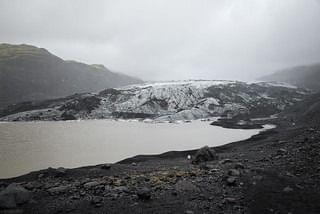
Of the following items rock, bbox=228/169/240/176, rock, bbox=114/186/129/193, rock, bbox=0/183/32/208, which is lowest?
rock, bbox=114/186/129/193

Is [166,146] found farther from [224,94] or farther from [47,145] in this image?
[224,94]

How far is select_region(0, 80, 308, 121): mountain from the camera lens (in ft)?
263

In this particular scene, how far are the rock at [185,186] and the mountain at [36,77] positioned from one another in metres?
116

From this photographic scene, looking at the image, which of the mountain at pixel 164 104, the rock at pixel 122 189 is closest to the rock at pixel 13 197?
the rock at pixel 122 189

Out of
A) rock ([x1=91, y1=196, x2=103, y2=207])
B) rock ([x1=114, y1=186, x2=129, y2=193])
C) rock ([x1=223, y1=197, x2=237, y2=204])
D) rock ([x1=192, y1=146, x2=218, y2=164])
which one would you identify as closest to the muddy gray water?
rock ([x1=192, y1=146, x2=218, y2=164])

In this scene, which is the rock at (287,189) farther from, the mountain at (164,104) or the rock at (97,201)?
the mountain at (164,104)

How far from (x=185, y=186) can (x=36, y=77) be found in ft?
502

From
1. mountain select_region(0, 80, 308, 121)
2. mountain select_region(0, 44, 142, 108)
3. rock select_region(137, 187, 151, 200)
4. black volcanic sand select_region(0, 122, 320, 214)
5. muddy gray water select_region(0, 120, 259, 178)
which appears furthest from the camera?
mountain select_region(0, 44, 142, 108)

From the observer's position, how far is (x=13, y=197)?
13.4 m

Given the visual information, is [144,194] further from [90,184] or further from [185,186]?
[90,184]

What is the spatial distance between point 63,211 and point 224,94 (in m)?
94.5

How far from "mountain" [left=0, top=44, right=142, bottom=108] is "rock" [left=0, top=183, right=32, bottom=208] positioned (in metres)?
115

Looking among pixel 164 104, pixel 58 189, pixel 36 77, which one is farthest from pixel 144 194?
pixel 36 77

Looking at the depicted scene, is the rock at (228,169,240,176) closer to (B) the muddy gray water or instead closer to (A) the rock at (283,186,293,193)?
(A) the rock at (283,186,293,193)
